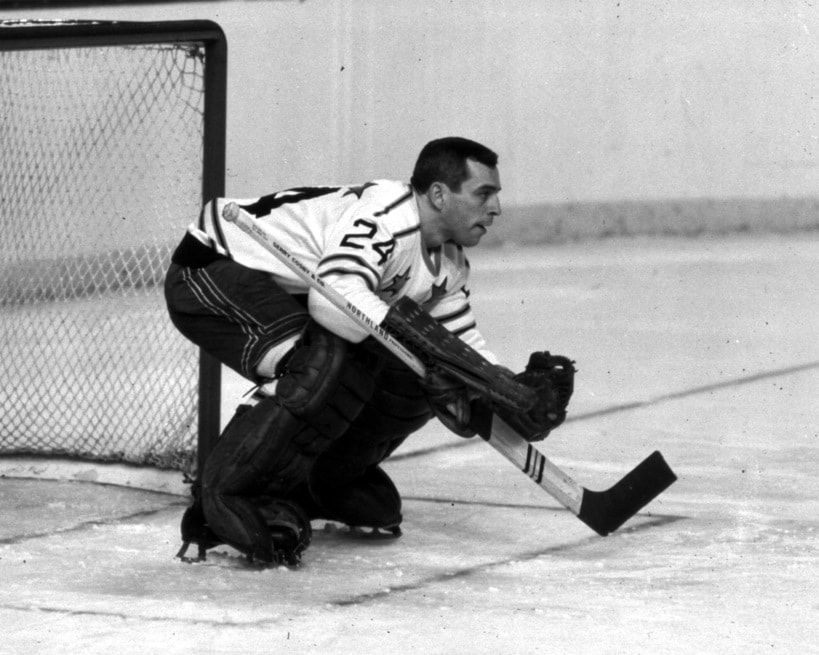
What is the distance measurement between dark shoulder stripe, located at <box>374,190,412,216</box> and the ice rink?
76 centimetres

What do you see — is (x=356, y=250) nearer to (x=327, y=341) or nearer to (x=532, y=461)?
(x=327, y=341)

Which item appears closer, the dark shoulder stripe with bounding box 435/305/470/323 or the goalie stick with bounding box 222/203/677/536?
the goalie stick with bounding box 222/203/677/536

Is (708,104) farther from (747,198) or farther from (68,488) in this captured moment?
(68,488)

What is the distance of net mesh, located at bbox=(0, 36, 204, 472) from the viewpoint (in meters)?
4.83

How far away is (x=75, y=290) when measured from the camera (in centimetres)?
591

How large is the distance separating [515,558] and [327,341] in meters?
0.63

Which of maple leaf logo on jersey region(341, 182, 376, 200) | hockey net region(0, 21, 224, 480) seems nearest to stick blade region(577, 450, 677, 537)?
maple leaf logo on jersey region(341, 182, 376, 200)

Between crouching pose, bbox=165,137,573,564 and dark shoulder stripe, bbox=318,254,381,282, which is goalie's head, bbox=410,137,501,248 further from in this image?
dark shoulder stripe, bbox=318,254,381,282

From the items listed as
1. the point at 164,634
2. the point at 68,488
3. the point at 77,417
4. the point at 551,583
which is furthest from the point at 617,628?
the point at 77,417

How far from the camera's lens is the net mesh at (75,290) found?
483 centimetres

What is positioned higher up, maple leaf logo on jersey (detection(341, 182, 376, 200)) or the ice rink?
maple leaf logo on jersey (detection(341, 182, 376, 200))

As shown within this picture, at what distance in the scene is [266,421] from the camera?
3.46 m

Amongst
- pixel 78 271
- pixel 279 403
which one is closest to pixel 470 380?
pixel 279 403

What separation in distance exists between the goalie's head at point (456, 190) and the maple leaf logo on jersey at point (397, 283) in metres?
0.11
